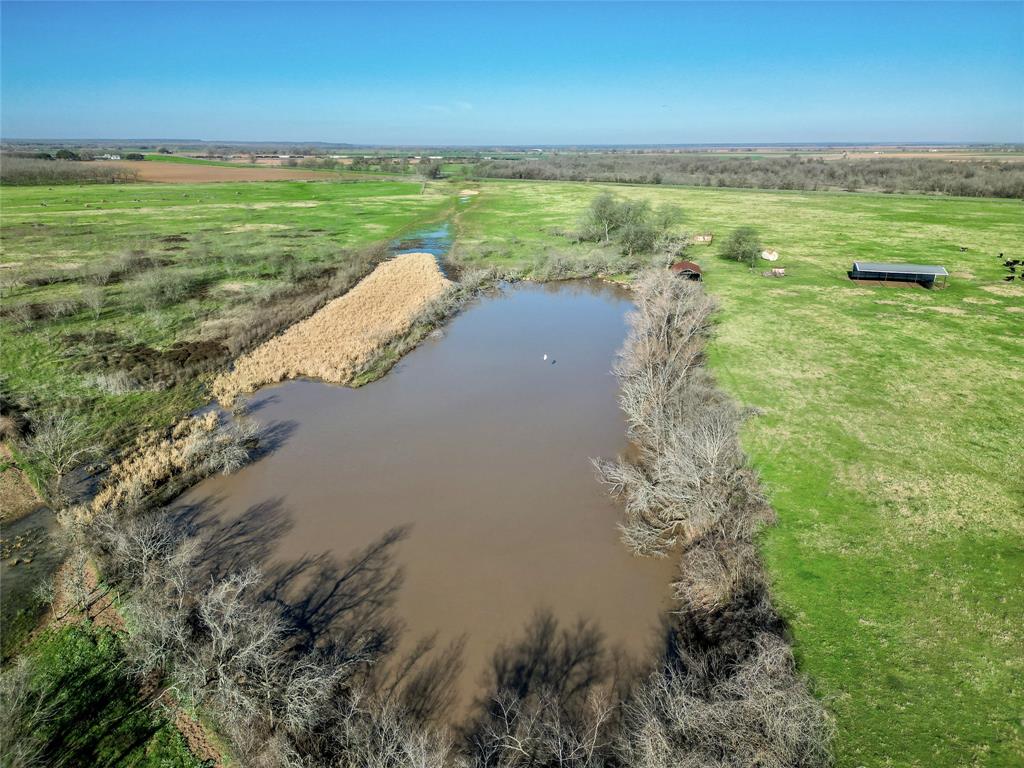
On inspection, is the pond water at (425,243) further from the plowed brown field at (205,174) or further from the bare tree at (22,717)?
the plowed brown field at (205,174)

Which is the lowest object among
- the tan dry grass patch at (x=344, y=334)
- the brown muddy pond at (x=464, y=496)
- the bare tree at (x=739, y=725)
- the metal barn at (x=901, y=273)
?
the brown muddy pond at (x=464, y=496)

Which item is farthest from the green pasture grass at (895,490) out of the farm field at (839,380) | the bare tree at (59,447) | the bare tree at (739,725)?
the bare tree at (59,447)

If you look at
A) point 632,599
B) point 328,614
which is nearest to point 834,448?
point 632,599

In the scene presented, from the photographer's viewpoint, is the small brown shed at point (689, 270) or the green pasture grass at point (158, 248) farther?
the small brown shed at point (689, 270)

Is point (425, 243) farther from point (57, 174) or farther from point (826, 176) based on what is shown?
point (826, 176)

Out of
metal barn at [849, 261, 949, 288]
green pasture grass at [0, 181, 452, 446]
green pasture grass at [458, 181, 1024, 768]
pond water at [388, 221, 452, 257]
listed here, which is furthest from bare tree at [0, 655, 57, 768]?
metal barn at [849, 261, 949, 288]

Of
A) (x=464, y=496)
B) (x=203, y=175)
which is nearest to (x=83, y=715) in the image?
(x=464, y=496)

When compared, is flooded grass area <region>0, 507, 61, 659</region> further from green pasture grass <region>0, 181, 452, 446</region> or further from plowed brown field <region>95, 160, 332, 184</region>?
plowed brown field <region>95, 160, 332, 184</region>
